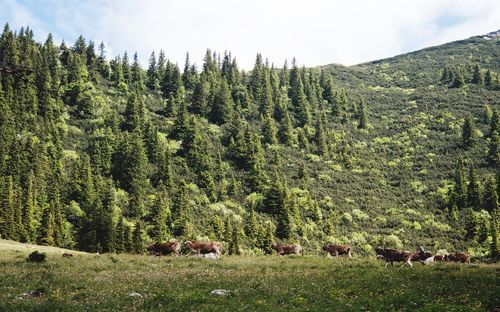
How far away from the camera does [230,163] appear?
128 metres

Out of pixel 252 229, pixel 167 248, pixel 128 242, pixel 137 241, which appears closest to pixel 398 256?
pixel 167 248

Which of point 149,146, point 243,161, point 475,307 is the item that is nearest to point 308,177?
point 243,161

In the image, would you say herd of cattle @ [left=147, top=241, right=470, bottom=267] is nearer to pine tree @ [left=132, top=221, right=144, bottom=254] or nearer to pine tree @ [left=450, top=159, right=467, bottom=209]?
pine tree @ [left=132, top=221, right=144, bottom=254]

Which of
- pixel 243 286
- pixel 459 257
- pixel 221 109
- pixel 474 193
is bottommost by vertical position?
pixel 459 257

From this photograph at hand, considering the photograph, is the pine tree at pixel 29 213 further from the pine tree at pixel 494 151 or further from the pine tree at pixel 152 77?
the pine tree at pixel 494 151

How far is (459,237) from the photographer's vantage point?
96125 mm

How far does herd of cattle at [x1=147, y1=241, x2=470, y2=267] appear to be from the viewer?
27.8 metres

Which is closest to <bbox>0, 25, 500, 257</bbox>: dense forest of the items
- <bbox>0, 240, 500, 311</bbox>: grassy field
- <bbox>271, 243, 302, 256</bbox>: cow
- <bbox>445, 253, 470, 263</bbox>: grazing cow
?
<bbox>271, 243, 302, 256</bbox>: cow

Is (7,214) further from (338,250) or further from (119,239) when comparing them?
(338,250)

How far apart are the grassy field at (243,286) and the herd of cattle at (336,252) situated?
4.11 feet

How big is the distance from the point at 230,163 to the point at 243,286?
10735 centimetres

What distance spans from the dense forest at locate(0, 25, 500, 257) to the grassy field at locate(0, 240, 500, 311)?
43.8 metres

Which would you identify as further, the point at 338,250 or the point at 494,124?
the point at 494,124

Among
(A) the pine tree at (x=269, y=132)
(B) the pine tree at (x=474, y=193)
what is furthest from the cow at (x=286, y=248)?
(A) the pine tree at (x=269, y=132)
